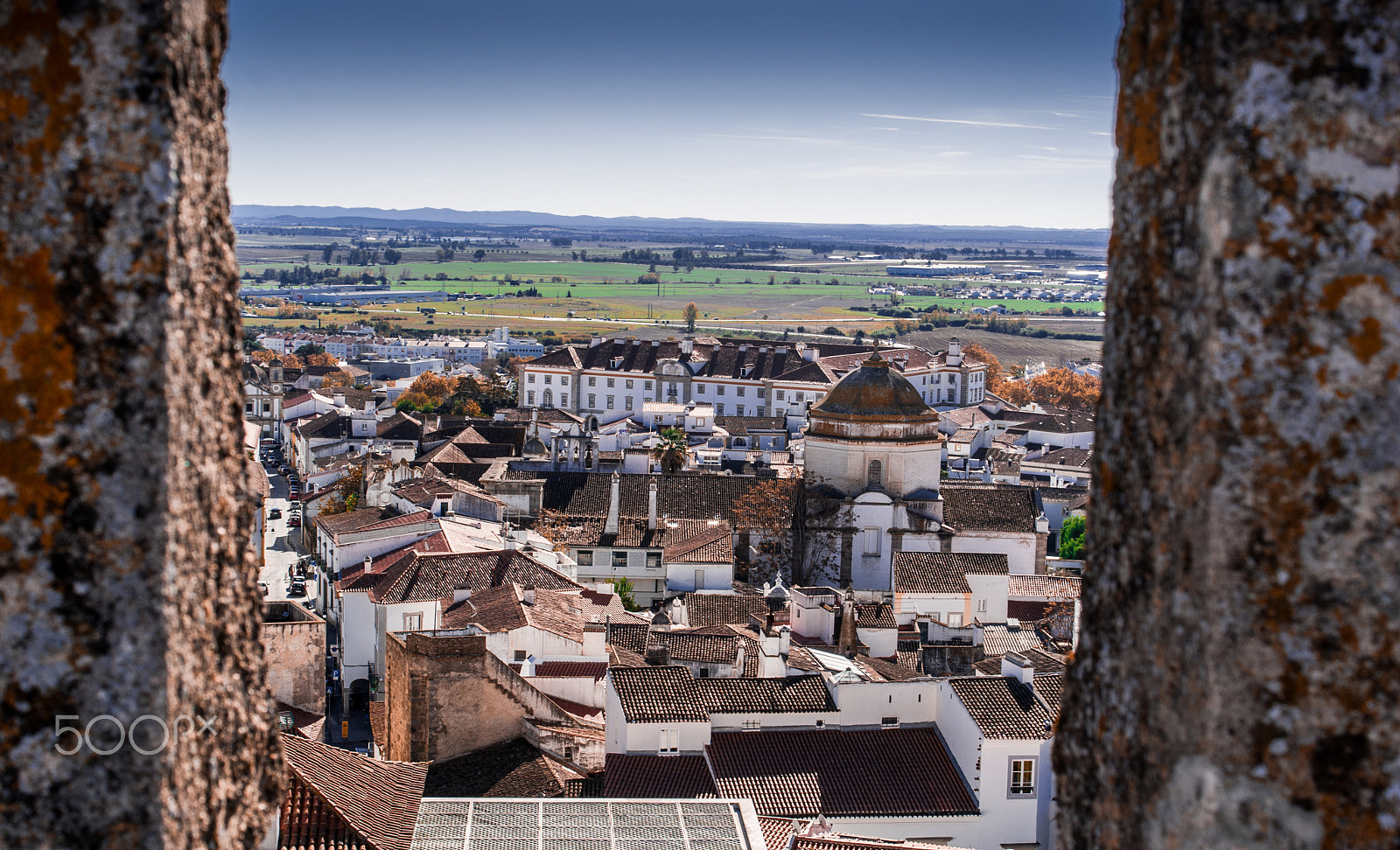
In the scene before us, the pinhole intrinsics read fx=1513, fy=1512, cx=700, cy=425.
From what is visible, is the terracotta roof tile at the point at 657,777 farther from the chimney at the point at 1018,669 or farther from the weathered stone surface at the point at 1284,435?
the weathered stone surface at the point at 1284,435

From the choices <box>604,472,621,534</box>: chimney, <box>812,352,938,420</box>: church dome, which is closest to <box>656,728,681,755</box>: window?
<box>604,472,621,534</box>: chimney

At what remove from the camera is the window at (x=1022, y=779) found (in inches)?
845

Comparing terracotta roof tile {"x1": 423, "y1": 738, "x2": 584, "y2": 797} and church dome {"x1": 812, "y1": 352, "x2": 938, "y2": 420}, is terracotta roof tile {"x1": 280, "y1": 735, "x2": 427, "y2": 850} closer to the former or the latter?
terracotta roof tile {"x1": 423, "y1": 738, "x2": 584, "y2": 797}

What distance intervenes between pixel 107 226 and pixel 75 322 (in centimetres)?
16

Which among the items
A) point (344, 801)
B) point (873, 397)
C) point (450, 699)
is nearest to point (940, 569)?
point (873, 397)

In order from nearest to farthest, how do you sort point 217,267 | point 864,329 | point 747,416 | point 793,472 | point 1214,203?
point 1214,203
point 217,267
point 793,472
point 747,416
point 864,329

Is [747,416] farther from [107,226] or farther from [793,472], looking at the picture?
[107,226]

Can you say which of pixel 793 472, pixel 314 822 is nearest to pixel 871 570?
pixel 793 472

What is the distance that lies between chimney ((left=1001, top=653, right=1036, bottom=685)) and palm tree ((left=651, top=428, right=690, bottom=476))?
94.8 feet

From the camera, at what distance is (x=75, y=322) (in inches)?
91.4

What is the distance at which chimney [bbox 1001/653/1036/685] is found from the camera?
76.4 ft

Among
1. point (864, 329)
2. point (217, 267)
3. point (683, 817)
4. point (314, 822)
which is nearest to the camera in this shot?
point (217, 267)

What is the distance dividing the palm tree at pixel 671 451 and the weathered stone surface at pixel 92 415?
49915 mm

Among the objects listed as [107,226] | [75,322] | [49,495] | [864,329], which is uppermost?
[107,226]
